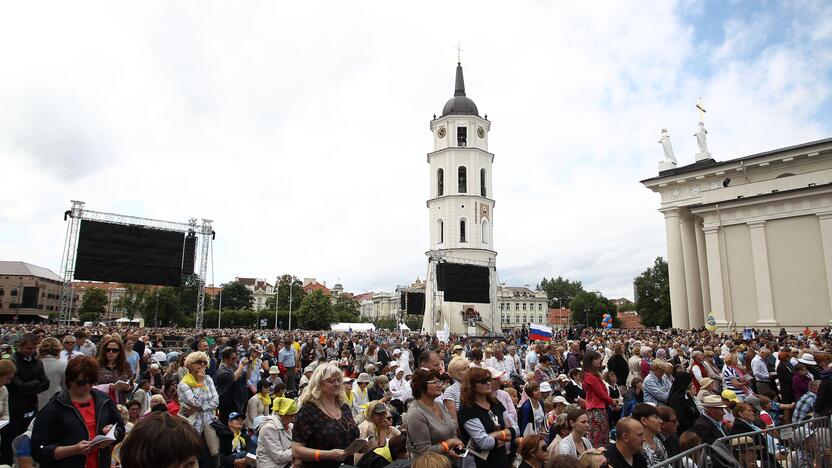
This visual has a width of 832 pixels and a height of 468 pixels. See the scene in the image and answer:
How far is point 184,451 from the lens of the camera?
206 centimetres

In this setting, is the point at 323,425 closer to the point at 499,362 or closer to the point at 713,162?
the point at 499,362

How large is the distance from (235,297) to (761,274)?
94.6m

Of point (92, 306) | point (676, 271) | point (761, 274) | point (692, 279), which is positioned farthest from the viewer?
point (92, 306)

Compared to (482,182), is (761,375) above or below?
below

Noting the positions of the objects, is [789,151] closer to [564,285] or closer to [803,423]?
[803,423]

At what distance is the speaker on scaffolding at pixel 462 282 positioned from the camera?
38219 mm

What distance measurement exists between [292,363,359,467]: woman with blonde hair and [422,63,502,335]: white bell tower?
167ft

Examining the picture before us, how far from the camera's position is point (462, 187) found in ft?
194

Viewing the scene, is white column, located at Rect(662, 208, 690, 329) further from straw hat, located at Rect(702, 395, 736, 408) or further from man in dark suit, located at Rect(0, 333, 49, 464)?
man in dark suit, located at Rect(0, 333, 49, 464)

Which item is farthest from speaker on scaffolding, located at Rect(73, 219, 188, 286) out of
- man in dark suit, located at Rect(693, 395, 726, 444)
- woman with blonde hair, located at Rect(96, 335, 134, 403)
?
man in dark suit, located at Rect(693, 395, 726, 444)

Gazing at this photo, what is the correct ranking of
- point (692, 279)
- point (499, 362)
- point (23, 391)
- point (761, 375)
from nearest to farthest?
point (23, 391), point (761, 375), point (499, 362), point (692, 279)

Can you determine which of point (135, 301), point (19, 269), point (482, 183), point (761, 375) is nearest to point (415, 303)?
point (482, 183)

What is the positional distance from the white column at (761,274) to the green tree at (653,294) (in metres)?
45.5

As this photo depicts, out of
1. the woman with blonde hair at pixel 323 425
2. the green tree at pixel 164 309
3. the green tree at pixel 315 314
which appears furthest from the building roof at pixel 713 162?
the green tree at pixel 164 309
